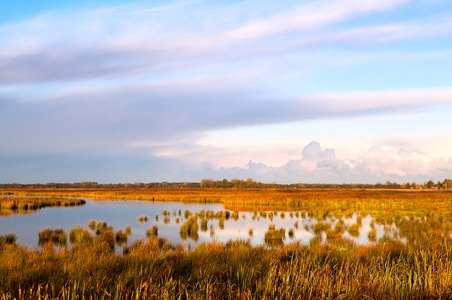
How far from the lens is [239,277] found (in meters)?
6.41

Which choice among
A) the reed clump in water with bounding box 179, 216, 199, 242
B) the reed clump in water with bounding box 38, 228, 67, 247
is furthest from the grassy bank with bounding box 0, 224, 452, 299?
the reed clump in water with bounding box 179, 216, 199, 242

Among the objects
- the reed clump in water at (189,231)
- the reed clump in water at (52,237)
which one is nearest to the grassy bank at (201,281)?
the reed clump in water at (52,237)

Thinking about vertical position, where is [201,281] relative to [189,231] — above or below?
above

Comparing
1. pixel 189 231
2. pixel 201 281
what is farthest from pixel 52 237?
pixel 201 281

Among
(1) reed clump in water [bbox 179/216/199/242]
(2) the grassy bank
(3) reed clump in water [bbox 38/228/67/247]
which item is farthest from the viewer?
(1) reed clump in water [bbox 179/216/199/242]

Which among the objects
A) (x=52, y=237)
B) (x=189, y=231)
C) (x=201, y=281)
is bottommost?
(x=189, y=231)

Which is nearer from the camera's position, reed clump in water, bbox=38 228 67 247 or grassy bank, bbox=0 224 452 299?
grassy bank, bbox=0 224 452 299

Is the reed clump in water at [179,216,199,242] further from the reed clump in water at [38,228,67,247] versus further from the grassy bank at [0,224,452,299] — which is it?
the grassy bank at [0,224,452,299]

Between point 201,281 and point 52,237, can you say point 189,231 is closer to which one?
point 52,237

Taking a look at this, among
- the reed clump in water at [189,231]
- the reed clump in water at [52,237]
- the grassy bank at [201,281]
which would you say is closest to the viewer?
the grassy bank at [201,281]

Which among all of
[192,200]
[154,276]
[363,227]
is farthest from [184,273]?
[192,200]

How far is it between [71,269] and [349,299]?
4.75 m

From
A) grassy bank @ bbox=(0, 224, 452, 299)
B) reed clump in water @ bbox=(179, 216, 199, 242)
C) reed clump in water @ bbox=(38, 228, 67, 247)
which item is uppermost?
grassy bank @ bbox=(0, 224, 452, 299)

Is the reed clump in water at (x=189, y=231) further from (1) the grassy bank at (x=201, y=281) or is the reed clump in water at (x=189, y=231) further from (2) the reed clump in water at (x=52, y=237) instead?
(1) the grassy bank at (x=201, y=281)
